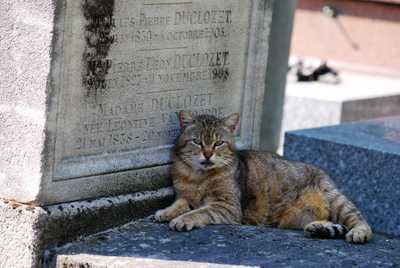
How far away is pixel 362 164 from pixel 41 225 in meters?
2.54

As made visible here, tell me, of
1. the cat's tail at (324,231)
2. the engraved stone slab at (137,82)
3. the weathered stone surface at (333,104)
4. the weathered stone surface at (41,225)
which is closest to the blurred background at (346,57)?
the weathered stone surface at (333,104)

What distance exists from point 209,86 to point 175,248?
1232 millimetres

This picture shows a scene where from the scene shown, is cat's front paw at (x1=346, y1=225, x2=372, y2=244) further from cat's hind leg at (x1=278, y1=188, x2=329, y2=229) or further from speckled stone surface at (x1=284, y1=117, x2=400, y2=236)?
speckled stone surface at (x1=284, y1=117, x2=400, y2=236)

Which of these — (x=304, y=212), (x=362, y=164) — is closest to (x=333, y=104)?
A: (x=362, y=164)

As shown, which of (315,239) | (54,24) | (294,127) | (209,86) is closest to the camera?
(54,24)

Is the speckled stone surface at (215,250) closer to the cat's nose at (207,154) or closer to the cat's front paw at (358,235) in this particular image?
the cat's front paw at (358,235)

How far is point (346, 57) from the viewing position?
13258mm

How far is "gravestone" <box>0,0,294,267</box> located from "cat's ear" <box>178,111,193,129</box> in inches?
3.0

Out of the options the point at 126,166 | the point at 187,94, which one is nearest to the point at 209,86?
→ the point at 187,94

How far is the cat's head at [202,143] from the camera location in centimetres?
633

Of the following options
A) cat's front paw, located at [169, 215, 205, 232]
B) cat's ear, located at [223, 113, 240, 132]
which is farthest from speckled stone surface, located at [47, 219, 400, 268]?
cat's ear, located at [223, 113, 240, 132]

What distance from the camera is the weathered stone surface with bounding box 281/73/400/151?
10.1 meters

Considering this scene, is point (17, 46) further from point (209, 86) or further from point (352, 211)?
point (352, 211)

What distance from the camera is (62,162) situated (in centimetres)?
575
